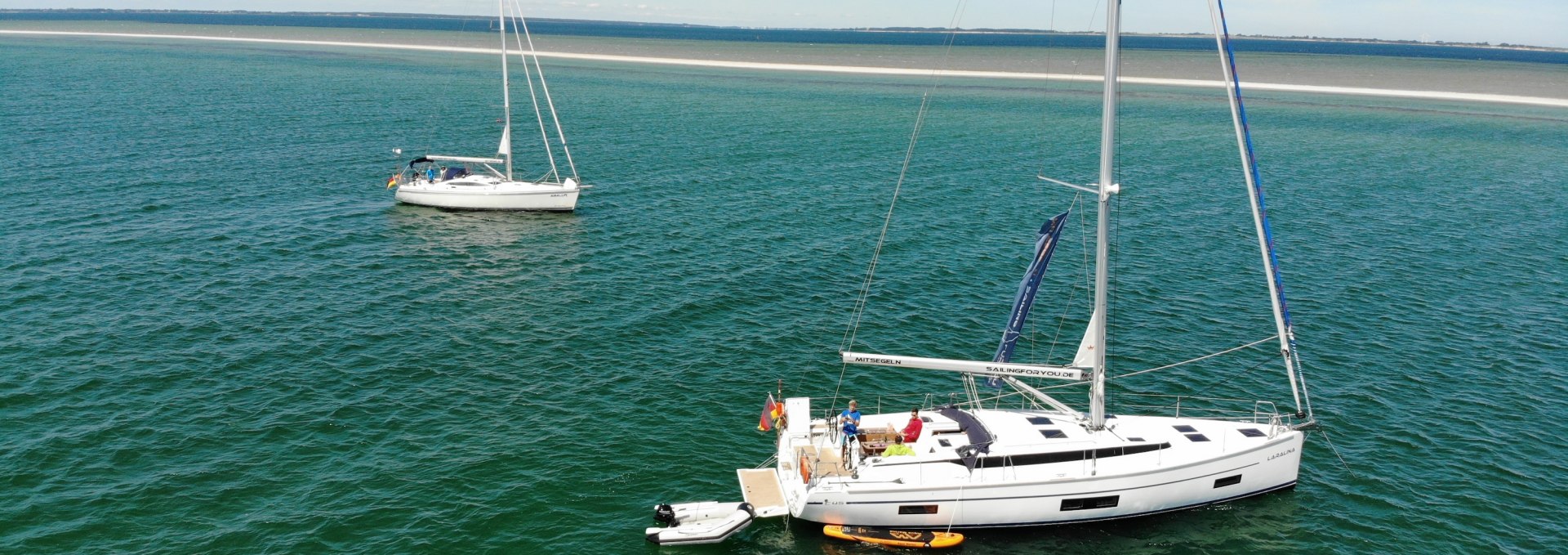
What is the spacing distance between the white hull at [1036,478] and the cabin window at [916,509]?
3cm

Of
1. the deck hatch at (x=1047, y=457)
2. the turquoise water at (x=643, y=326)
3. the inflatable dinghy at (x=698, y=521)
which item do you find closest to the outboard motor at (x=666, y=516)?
the inflatable dinghy at (x=698, y=521)

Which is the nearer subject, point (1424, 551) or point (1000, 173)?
point (1424, 551)

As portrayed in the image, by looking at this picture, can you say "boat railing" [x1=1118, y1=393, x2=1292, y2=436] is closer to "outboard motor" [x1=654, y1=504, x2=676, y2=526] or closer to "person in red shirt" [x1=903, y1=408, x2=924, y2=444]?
"person in red shirt" [x1=903, y1=408, x2=924, y2=444]

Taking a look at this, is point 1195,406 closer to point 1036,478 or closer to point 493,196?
point 1036,478

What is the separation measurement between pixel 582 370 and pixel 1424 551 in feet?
108

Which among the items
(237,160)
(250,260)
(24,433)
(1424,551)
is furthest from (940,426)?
(237,160)

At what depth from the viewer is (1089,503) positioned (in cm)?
3167

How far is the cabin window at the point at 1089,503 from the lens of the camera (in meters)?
31.5

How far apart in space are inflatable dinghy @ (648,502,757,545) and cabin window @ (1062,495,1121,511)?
398 inches

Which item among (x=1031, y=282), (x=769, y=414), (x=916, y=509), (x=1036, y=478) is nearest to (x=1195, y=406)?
(x=1031, y=282)

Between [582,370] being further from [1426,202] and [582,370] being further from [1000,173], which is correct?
[1426,202]

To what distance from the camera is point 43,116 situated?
110250 mm

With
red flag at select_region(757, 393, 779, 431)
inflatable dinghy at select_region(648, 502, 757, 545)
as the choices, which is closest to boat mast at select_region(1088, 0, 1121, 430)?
red flag at select_region(757, 393, 779, 431)

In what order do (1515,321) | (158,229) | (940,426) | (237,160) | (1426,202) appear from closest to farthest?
(940,426) → (1515,321) → (158,229) → (1426,202) → (237,160)
